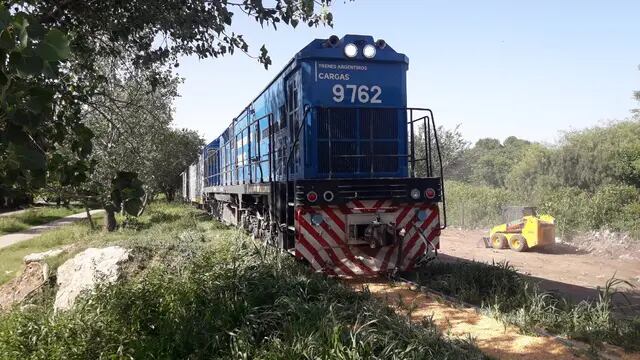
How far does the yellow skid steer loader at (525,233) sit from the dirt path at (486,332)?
35.0 ft

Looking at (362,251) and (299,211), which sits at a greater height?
(299,211)

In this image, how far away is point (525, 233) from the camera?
16609 mm

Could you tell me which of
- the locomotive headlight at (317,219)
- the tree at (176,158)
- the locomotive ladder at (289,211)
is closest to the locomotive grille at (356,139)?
the locomotive ladder at (289,211)

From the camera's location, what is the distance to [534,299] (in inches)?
235

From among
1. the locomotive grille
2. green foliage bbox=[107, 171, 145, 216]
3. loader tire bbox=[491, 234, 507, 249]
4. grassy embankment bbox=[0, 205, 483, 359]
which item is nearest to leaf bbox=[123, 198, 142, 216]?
green foliage bbox=[107, 171, 145, 216]

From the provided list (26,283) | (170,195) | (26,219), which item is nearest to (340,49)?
(26,283)

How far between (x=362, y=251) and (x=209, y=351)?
3.93 meters

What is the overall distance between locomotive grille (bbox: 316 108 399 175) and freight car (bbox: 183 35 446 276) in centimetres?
2

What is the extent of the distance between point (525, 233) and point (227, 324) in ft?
45.4

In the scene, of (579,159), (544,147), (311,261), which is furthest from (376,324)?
(544,147)

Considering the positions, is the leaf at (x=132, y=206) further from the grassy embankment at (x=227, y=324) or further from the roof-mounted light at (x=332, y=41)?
the roof-mounted light at (x=332, y=41)

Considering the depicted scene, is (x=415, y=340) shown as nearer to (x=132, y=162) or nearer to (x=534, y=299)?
(x=534, y=299)

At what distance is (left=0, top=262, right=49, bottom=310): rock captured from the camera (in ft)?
40.6

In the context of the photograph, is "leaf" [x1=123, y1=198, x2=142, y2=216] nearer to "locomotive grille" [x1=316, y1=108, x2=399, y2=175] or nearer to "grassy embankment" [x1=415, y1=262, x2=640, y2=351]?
"grassy embankment" [x1=415, y1=262, x2=640, y2=351]
